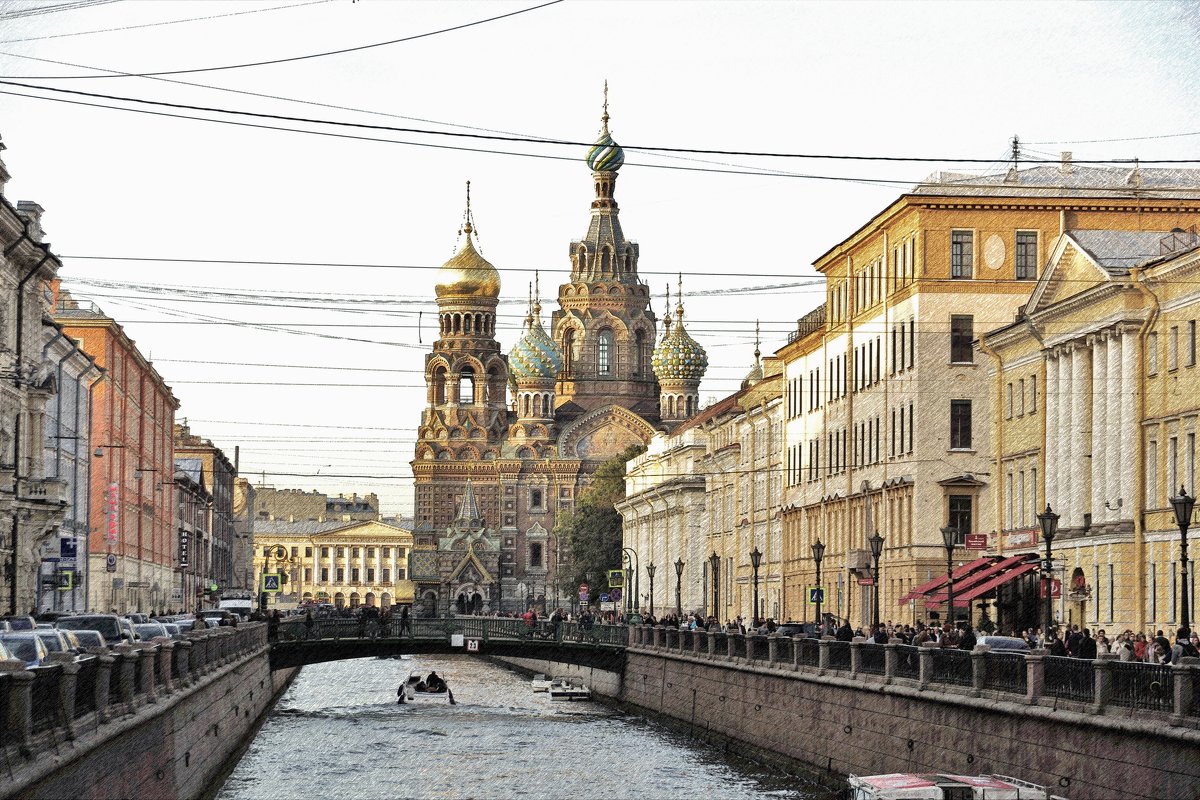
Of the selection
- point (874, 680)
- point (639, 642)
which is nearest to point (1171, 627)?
point (874, 680)

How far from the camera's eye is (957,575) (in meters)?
63.0

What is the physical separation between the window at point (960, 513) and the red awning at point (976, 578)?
161 inches

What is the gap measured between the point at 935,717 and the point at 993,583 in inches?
832

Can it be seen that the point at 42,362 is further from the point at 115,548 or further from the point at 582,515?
the point at 582,515

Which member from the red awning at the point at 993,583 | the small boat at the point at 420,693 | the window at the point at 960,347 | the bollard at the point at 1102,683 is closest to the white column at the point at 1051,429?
the red awning at the point at 993,583

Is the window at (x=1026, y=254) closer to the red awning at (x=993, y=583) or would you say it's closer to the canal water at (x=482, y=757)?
the red awning at (x=993, y=583)

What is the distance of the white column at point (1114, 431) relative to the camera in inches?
2030

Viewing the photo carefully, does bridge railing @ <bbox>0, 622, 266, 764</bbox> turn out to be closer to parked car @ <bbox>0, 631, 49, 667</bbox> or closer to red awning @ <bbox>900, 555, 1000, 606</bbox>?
parked car @ <bbox>0, 631, 49, 667</bbox>

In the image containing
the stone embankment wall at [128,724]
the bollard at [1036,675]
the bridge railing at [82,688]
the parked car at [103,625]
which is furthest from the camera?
the parked car at [103,625]

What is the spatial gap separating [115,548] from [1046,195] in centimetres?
4065

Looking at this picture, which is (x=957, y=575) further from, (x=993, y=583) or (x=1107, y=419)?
(x=1107, y=419)

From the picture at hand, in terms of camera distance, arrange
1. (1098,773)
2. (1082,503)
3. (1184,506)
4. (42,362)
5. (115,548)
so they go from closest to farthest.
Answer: (1098,773), (1184,506), (1082,503), (42,362), (115,548)

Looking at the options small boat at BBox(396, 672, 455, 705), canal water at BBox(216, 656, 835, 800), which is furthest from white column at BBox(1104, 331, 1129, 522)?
small boat at BBox(396, 672, 455, 705)

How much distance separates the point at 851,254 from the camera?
7850cm
